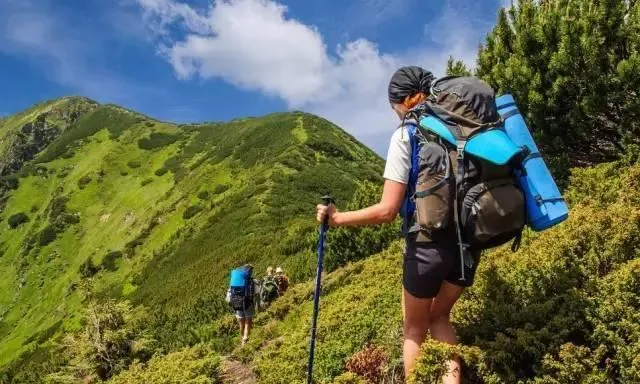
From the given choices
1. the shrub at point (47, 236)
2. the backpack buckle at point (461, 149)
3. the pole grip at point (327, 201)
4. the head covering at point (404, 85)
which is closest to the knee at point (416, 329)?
the pole grip at point (327, 201)

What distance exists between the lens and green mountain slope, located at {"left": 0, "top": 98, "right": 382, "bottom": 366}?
37219 mm

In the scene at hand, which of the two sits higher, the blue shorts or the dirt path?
the blue shorts

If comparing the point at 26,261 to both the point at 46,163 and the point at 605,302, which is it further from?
the point at 605,302

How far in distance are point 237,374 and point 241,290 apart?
5.28m

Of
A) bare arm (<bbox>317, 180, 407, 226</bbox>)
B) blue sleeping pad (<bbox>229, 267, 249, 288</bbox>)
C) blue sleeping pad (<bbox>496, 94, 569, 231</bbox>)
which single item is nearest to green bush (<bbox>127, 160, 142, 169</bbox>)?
blue sleeping pad (<bbox>229, 267, 249, 288</bbox>)

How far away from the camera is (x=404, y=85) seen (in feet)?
12.5

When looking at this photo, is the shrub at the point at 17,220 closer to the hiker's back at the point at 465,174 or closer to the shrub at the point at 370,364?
the shrub at the point at 370,364

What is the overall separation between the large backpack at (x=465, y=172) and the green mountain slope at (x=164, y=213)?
Result: 16.7 metres

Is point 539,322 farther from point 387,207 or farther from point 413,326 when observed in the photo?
Result: point 387,207

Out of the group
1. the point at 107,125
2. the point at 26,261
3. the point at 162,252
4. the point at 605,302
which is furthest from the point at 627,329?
the point at 107,125

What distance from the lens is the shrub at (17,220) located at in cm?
8348

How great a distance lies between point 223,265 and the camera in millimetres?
36062

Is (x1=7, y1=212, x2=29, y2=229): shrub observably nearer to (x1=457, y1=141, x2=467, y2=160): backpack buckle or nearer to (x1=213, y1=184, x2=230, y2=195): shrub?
(x1=213, y1=184, x2=230, y2=195): shrub

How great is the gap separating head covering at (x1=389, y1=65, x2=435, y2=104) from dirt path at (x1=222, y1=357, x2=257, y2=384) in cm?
547
